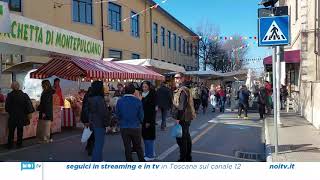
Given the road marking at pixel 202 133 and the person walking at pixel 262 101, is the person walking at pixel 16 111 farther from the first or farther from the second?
the person walking at pixel 262 101

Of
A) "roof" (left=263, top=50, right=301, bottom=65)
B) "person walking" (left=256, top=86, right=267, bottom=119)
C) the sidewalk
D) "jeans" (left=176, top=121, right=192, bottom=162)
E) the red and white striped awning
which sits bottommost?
the sidewalk

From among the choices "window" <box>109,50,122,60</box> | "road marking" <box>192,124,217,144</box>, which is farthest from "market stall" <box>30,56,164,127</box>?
"window" <box>109,50,122,60</box>

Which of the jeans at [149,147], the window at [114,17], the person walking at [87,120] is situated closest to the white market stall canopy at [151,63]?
the window at [114,17]

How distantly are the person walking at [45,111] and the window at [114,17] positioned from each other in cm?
1757

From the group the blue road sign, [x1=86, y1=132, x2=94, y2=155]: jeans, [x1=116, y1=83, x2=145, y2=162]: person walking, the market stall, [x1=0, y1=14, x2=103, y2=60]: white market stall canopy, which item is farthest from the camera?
the market stall

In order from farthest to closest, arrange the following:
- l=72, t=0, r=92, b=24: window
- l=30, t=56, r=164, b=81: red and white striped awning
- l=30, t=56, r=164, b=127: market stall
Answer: l=72, t=0, r=92, b=24: window, l=30, t=56, r=164, b=81: red and white striped awning, l=30, t=56, r=164, b=127: market stall

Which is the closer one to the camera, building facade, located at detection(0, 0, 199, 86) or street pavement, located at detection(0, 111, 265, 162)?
street pavement, located at detection(0, 111, 265, 162)

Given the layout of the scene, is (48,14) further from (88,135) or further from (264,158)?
(264,158)

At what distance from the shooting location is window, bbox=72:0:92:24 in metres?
25.9

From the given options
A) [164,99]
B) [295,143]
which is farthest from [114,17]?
[295,143]

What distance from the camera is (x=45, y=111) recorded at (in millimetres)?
12852

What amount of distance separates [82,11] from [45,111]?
587 inches

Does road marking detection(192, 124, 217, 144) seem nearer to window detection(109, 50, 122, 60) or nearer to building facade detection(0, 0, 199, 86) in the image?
building facade detection(0, 0, 199, 86)

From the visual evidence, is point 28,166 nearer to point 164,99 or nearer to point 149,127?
point 149,127
